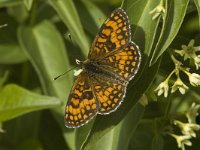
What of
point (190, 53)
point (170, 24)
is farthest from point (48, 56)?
point (170, 24)

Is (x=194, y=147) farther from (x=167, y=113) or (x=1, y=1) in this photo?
(x=1, y=1)

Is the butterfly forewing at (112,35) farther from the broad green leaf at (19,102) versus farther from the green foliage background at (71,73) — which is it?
the broad green leaf at (19,102)

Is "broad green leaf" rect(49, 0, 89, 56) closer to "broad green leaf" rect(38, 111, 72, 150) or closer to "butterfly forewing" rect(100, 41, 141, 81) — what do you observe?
"butterfly forewing" rect(100, 41, 141, 81)

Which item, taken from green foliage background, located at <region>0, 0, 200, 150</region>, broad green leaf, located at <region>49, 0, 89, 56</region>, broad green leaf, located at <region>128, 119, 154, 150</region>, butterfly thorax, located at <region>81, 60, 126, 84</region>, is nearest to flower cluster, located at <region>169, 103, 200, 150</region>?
green foliage background, located at <region>0, 0, 200, 150</region>

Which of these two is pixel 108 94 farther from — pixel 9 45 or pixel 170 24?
pixel 9 45

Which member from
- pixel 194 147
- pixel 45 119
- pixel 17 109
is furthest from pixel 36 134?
pixel 194 147
